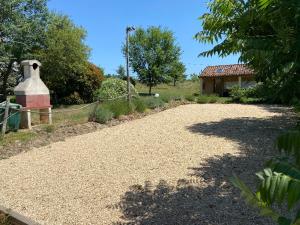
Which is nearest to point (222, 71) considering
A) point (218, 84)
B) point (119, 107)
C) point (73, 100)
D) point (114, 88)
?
point (218, 84)

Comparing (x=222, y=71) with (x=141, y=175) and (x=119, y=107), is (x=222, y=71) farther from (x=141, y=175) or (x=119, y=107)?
(x=141, y=175)

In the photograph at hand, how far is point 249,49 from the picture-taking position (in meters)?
3.29

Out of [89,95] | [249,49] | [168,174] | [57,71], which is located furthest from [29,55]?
[249,49]

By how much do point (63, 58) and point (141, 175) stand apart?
1741 cm

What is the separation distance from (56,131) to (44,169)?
3546 millimetres

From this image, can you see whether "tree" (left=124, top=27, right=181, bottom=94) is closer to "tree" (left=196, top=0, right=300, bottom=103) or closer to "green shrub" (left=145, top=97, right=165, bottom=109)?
"green shrub" (left=145, top=97, right=165, bottom=109)

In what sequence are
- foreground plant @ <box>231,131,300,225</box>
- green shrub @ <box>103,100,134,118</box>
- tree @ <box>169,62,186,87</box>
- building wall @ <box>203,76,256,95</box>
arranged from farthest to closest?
tree @ <box>169,62,186,87</box> < building wall @ <box>203,76,256,95</box> < green shrub @ <box>103,100,134,118</box> < foreground plant @ <box>231,131,300,225</box>

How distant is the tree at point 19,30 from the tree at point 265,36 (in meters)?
19.3

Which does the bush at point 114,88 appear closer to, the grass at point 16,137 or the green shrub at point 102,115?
the green shrub at point 102,115

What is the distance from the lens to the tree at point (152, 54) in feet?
130

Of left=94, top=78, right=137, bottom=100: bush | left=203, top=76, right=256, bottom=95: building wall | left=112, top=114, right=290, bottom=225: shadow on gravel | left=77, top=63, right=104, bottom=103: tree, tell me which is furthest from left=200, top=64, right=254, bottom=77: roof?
left=112, top=114, right=290, bottom=225: shadow on gravel

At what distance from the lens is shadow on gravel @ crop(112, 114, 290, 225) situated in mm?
5262

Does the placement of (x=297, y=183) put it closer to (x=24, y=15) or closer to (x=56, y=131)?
(x=56, y=131)

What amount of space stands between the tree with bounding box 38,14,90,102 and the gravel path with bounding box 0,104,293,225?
13.0 m
